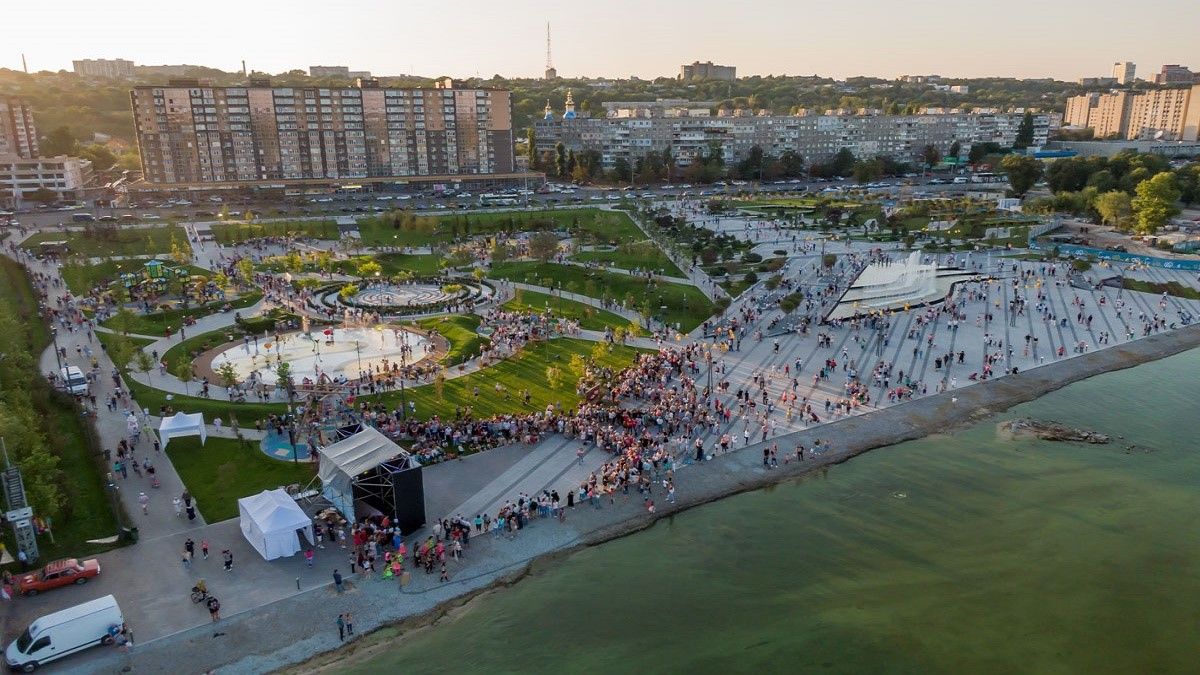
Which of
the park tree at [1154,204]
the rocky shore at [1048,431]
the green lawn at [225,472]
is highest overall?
the park tree at [1154,204]

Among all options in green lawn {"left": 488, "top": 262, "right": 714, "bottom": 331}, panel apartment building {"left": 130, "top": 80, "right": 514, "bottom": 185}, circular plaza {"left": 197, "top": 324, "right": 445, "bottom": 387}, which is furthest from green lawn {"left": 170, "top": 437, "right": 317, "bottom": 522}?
panel apartment building {"left": 130, "top": 80, "right": 514, "bottom": 185}

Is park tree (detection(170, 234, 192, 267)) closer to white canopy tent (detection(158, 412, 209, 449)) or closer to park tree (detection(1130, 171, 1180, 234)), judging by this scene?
white canopy tent (detection(158, 412, 209, 449))

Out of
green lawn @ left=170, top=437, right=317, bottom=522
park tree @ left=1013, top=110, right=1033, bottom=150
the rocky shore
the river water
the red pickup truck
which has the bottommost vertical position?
the river water

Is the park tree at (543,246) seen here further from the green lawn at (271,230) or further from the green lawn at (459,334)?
the green lawn at (271,230)

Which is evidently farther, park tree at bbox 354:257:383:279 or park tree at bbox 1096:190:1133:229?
park tree at bbox 1096:190:1133:229

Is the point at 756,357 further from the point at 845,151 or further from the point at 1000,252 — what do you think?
the point at 845,151

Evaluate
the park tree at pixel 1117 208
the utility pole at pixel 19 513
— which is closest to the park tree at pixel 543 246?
the utility pole at pixel 19 513

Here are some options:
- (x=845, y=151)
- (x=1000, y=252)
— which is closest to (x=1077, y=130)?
(x=845, y=151)
